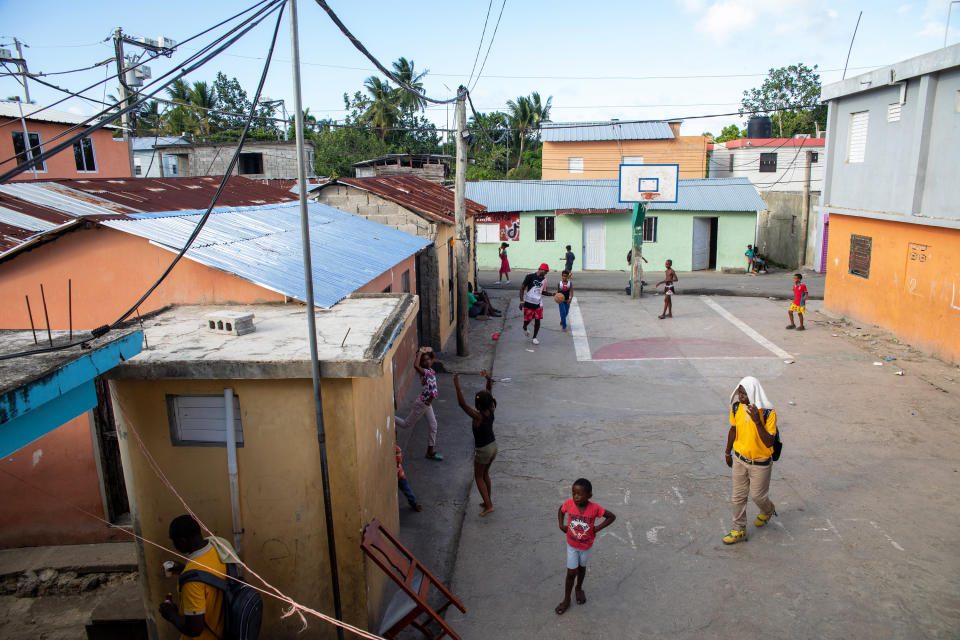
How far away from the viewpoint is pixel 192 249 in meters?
6.19

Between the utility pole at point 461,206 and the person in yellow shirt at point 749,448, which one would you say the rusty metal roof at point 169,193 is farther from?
the person in yellow shirt at point 749,448

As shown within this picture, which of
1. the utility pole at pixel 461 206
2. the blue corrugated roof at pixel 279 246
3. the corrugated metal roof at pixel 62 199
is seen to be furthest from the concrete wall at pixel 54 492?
the utility pole at pixel 461 206

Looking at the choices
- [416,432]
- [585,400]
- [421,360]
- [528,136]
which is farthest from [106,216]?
[528,136]

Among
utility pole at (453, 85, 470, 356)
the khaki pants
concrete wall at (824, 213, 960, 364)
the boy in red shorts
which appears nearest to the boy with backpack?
the khaki pants

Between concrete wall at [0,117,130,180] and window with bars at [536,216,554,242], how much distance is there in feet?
47.2

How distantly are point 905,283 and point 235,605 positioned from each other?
46.0 ft

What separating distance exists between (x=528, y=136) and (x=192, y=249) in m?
45.5

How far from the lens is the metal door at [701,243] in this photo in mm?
24484

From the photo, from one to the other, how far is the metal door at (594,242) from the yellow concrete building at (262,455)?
20852 millimetres

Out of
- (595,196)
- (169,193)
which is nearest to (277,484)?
(169,193)

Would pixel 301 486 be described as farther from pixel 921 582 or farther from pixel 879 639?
pixel 921 582

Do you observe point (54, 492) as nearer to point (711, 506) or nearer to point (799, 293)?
point (711, 506)

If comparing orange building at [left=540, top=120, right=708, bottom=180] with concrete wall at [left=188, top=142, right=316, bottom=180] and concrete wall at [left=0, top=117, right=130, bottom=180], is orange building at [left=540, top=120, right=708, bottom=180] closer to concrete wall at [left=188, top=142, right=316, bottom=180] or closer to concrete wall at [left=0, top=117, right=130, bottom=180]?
concrete wall at [left=188, top=142, right=316, bottom=180]

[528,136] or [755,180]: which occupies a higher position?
[528,136]
